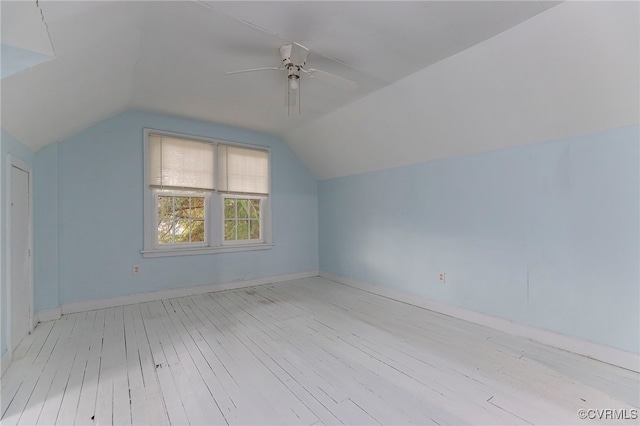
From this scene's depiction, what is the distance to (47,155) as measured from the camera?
3252mm

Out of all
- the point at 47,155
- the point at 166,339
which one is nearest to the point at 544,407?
the point at 166,339

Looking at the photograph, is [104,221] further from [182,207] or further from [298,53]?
[298,53]

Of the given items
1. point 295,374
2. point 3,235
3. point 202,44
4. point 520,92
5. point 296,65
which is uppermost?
point 202,44

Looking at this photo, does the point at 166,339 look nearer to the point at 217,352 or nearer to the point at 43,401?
the point at 217,352

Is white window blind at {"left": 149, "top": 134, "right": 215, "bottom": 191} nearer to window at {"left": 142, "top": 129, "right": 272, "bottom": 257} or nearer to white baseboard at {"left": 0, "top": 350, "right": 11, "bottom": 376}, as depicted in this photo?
window at {"left": 142, "top": 129, "right": 272, "bottom": 257}

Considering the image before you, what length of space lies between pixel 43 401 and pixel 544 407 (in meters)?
3.15

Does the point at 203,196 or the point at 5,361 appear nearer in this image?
the point at 5,361

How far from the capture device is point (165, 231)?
4070 millimetres

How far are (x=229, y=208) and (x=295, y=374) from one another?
3091 millimetres

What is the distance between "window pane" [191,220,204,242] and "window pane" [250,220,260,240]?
0.82m

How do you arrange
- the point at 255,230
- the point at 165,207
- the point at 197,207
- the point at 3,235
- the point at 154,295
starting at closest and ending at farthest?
1. the point at 3,235
2. the point at 154,295
3. the point at 165,207
4. the point at 197,207
5. the point at 255,230

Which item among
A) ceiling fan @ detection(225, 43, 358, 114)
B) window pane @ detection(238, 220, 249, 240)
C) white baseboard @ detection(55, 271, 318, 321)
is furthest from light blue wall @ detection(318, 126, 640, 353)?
window pane @ detection(238, 220, 249, 240)

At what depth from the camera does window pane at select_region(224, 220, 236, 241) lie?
15.0 feet

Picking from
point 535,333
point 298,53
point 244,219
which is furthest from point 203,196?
point 535,333
